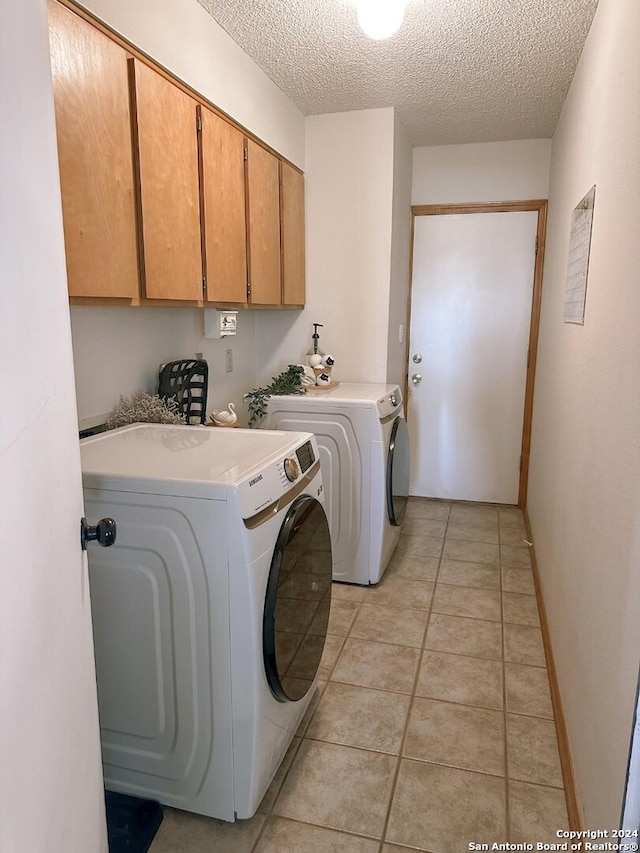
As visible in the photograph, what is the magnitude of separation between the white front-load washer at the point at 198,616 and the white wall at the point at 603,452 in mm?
771

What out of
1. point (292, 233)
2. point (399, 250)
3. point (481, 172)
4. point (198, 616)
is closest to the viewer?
point (198, 616)

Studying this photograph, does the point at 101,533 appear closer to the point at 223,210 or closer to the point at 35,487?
the point at 35,487

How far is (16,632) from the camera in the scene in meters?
0.81

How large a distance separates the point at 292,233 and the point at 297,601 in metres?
2.19

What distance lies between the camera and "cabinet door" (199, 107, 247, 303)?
7.08 feet

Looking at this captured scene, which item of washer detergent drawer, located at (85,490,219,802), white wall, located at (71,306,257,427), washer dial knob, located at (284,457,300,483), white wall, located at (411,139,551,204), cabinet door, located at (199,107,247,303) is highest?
white wall, located at (411,139,551,204)

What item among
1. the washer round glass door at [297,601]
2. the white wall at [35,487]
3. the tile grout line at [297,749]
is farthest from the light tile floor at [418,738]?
the white wall at [35,487]

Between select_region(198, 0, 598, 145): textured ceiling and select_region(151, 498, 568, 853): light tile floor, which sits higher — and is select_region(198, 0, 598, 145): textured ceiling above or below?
above

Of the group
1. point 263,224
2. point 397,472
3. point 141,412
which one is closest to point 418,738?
point 397,472

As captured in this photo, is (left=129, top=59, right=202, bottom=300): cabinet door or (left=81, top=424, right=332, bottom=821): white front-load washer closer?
(left=81, top=424, right=332, bottom=821): white front-load washer

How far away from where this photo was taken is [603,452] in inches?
57.7

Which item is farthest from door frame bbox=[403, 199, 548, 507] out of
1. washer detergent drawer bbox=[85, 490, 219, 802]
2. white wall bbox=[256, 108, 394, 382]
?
washer detergent drawer bbox=[85, 490, 219, 802]

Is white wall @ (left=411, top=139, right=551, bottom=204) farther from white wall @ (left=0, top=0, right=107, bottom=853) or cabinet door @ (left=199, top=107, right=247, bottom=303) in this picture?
white wall @ (left=0, top=0, right=107, bottom=853)

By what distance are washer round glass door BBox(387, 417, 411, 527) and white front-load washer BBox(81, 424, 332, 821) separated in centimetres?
124
